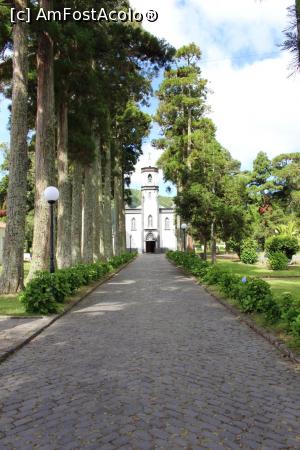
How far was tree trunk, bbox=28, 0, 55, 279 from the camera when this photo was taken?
1312 centimetres

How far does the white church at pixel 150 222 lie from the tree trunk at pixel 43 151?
65387mm

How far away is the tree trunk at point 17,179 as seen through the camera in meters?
12.7

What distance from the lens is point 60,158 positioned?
698 inches

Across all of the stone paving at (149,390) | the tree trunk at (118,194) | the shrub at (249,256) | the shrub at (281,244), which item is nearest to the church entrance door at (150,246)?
the tree trunk at (118,194)

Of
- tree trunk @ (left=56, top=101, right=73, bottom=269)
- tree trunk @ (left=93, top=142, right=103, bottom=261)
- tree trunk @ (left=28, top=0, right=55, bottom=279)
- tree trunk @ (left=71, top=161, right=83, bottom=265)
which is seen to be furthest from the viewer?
tree trunk @ (left=93, top=142, right=103, bottom=261)

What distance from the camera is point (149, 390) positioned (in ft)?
15.9

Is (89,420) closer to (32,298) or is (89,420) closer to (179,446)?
(179,446)

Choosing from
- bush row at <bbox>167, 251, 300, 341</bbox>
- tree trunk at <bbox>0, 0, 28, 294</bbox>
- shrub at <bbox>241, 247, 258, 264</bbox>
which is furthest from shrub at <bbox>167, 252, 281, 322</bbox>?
shrub at <bbox>241, 247, 258, 264</bbox>

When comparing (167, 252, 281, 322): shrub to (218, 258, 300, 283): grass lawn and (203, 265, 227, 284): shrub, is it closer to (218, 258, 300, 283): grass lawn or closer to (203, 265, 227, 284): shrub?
(203, 265, 227, 284): shrub

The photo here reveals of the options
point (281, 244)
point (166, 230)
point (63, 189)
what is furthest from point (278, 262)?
point (166, 230)

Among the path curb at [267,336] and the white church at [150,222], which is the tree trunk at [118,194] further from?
the white church at [150,222]

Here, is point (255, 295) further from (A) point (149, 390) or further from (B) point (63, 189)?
(B) point (63, 189)

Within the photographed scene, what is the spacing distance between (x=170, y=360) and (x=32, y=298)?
4.82m

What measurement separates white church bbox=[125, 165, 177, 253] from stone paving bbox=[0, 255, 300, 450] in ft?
234
